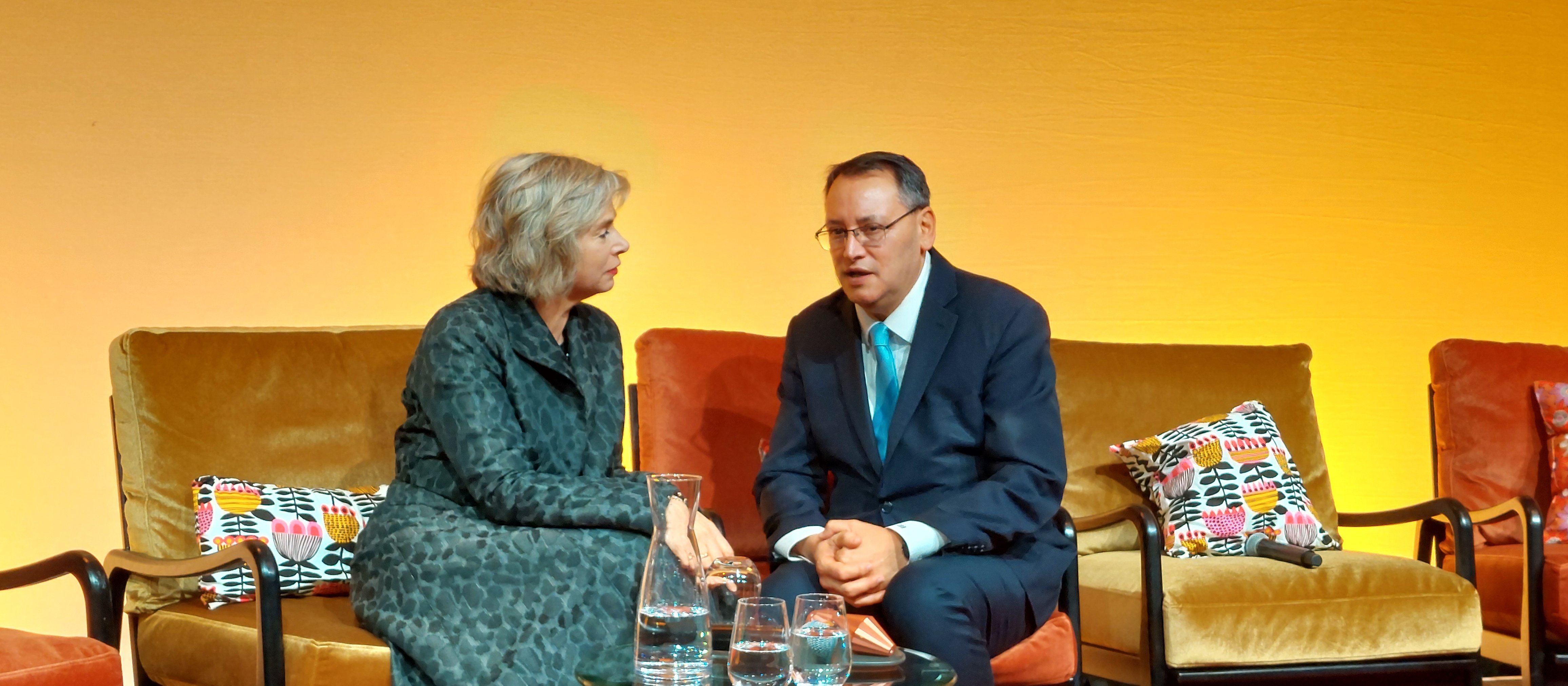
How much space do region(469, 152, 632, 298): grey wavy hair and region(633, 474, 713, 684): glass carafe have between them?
856mm

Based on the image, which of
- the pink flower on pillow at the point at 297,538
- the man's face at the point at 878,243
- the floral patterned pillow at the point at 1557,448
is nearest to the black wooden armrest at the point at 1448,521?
the floral patterned pillow at the point at 1557,448

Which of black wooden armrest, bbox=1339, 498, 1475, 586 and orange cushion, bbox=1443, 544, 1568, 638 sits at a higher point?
black wooden armrest, bbox=1339, 498, 1475, 586

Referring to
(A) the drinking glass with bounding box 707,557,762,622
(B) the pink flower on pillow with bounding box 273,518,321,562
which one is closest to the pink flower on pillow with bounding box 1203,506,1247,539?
(A) the drinking glass with bounding box 707,557,762,622

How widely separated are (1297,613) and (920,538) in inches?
35.0

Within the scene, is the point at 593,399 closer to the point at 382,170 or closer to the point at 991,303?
the point at 991,303

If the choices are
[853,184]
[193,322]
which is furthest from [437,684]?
[193,322]

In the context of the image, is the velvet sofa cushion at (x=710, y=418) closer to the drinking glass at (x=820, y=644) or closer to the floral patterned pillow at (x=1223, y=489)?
the floral patterned pillow at (x=1223, y=489)

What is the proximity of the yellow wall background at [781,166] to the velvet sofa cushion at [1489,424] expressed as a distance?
0.51 m

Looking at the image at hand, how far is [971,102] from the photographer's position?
12.9 ft

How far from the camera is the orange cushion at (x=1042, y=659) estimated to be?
2514 millimetres

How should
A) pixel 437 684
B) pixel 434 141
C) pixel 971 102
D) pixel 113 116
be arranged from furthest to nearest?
pixel 971 102 → pixel 434 141 → pixel 113 116 → pixel 437 684

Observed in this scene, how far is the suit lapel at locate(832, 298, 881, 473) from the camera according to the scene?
2719 millimetres

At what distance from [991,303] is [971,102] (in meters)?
1.34

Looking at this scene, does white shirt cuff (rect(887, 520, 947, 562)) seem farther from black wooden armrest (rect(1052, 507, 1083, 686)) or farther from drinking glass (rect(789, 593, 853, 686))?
drinking glass (rect(789, 593, 853, 686))
